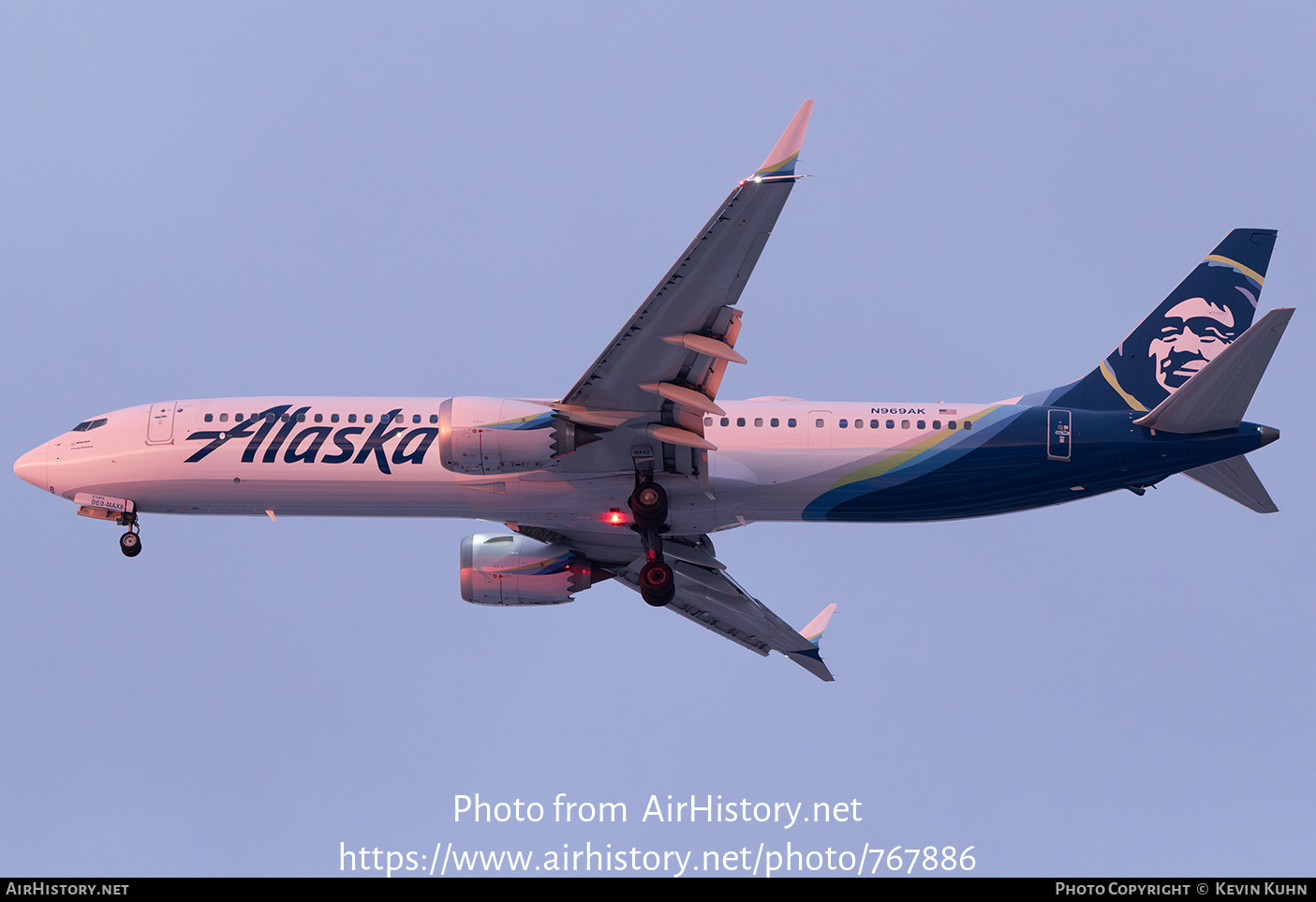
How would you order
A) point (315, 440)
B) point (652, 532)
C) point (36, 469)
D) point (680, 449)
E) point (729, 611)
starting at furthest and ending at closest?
1. point (729, 611)
2. point (36, 469)
3. point (315, 440)
4. point (652, 532)
5. point (680, 449)

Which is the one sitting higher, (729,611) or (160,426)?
(160,426)

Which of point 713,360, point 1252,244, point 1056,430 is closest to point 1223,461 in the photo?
point 1056,430

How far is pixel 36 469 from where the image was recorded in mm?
36938

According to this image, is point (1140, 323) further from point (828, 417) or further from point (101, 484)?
point (101, 484)

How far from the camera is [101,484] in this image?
36312 millimetres

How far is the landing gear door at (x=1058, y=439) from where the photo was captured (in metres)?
33.7

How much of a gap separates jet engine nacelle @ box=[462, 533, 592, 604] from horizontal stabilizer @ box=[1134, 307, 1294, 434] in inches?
611

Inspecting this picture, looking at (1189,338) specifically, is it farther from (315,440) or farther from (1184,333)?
(315,440)

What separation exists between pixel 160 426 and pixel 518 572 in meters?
10.1

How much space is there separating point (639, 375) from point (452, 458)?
15.5 ft

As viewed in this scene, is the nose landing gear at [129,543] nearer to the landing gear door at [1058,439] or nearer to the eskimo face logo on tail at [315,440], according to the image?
the eskimo face logo on tail at [315,440]

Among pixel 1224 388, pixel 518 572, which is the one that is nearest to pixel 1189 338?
pixel 1224 388

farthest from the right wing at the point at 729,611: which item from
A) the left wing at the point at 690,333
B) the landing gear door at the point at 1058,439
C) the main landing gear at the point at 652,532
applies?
the landing gear door at the point at 1058,439

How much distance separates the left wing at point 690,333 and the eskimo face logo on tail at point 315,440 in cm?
481
